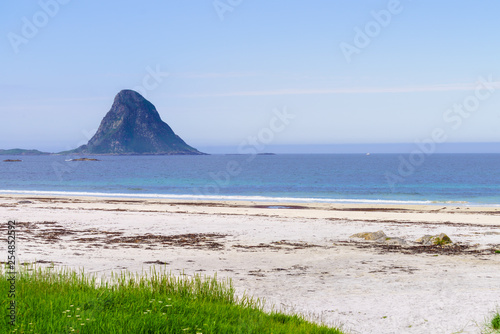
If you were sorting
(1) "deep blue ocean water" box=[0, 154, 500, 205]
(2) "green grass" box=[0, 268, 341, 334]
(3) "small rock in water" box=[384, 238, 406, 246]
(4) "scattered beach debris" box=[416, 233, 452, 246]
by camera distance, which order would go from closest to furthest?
(2) "green grass" box=[0, 268, 341, 334] < (4) "scattered beach debris" box=[416, 233, 452, 246] < (3) "small rock in water" box=[384, 238, 406, 246] < (1) "deep blue ocean water" box=[0, 154, 500, 205]

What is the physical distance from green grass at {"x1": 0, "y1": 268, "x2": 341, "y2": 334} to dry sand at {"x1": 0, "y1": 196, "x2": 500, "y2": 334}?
4.65 feet

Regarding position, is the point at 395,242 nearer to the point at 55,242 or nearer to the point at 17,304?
the point at 55,242

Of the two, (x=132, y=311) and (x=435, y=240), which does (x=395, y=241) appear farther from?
(x=132, y=311)

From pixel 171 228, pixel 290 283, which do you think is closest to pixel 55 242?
pixel 171 228

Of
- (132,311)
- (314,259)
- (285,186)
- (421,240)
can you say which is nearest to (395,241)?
(421,240)

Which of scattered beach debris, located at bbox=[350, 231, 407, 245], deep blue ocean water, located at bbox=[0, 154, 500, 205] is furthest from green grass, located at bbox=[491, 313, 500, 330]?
deep blue ocean water, located at bbox=[0, 154, 500, 205]

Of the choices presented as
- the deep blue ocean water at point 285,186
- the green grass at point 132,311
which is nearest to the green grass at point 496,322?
the green grass at point 132,311

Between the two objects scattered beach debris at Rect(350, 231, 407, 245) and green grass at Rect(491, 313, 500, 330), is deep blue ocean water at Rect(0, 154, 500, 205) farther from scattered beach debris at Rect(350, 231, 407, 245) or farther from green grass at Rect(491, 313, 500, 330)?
green grass at Rect(491, 313, 500, 330)

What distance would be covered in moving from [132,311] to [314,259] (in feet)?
30.8

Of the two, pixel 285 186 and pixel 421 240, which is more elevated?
pixel 285 186

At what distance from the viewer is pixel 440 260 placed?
14.9 m

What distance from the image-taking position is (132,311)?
6176 millimetres

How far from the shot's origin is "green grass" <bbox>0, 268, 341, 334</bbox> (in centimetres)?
547

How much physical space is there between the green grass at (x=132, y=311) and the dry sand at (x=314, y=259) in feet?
4.65
